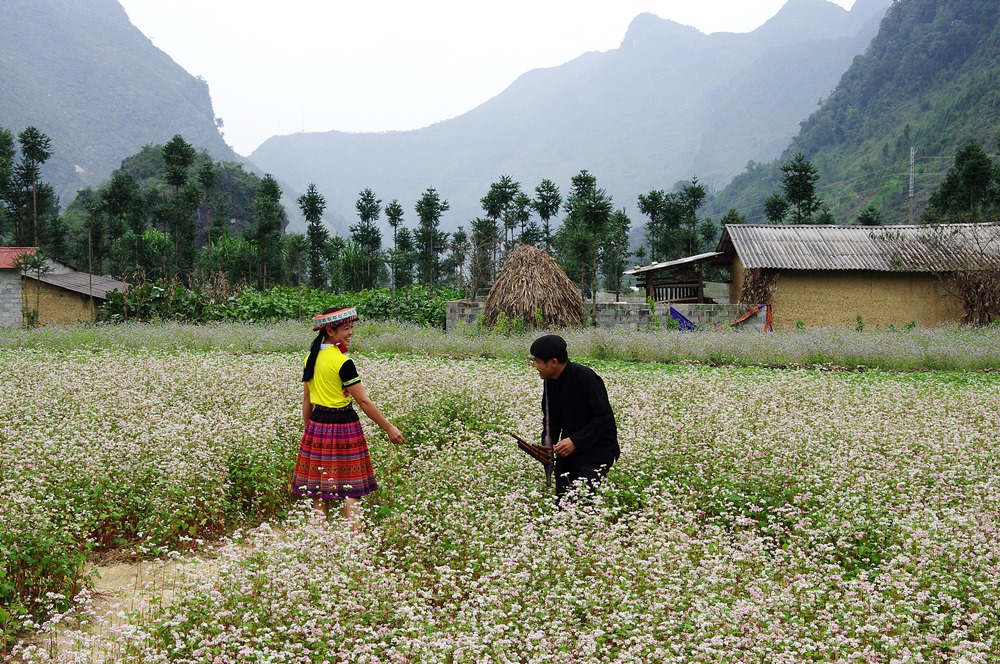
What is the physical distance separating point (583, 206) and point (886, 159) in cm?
5140

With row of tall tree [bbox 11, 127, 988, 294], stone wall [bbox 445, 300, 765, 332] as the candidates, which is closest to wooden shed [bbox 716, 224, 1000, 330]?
stone wall [bbox 445, 300, 765, 332]

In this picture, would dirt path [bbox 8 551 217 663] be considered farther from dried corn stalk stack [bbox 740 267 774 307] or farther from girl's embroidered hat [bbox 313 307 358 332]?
dried corn stalk stack [bbox 740 267 774 307]

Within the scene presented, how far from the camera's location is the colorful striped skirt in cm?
564

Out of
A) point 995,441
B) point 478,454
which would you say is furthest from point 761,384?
point 478,454

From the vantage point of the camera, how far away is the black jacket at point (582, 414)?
551 cm

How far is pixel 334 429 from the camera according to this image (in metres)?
5.69

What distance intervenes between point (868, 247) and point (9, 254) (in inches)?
1199

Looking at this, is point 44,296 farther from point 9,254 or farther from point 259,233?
point 259,233

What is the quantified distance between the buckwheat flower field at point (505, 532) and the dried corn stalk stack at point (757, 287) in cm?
1441

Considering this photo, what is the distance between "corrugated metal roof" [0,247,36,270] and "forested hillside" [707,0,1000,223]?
171ft

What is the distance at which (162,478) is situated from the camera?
5.71m

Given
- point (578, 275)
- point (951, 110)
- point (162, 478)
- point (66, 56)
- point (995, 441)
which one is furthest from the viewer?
point (66, 56)

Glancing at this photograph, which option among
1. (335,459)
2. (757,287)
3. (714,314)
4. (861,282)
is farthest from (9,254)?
(861,282)

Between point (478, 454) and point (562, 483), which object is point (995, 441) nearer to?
point (562, 483)
